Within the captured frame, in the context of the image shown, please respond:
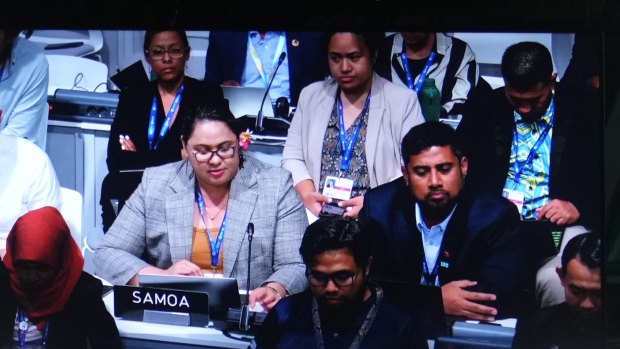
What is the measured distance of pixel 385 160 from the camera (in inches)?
129

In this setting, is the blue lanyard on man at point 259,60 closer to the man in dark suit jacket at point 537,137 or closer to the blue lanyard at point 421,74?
the blue lanyard at point 421,74

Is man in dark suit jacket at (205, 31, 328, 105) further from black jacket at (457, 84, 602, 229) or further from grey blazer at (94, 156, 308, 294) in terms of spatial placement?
black jacket at (457, 84, 602, 229)

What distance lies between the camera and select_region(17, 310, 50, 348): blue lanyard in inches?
129

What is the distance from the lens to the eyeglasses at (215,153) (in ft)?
10.7

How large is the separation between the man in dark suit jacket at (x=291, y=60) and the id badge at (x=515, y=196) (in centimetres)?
78

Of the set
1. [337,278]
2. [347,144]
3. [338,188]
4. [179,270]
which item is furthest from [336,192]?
[179,270]

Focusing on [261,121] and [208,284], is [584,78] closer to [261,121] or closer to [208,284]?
[261,121]

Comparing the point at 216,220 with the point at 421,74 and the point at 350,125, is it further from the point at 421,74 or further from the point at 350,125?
the point at 421,74

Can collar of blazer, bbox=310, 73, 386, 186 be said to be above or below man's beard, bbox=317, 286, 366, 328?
above

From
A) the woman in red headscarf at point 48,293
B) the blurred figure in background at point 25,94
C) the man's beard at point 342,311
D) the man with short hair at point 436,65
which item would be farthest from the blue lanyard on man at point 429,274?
the blurred figure in background at point 25,94

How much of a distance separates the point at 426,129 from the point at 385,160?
0.62 feet

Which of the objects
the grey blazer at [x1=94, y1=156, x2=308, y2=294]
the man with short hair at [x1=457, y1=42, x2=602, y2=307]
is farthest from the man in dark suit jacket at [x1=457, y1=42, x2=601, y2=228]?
the grey blazer at [x1=94, y1=156, x2=308, y2=294]

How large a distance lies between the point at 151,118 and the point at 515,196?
4.47 ft

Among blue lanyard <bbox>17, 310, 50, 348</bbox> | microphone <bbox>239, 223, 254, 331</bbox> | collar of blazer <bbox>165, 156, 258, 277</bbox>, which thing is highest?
collar of blazer <bbox>165, 156, 258, 277</bbox>
